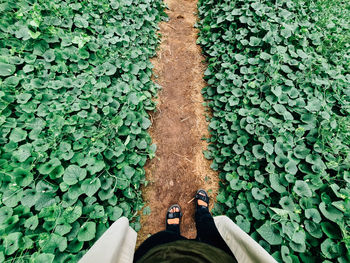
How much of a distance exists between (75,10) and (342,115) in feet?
15.9

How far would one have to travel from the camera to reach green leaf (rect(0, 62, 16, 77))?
7.71 ft

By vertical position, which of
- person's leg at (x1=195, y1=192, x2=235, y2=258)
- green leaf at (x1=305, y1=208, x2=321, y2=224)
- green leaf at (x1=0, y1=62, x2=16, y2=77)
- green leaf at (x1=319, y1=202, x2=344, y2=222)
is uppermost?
green leaf at (x1=319, y1=202, x2=344, y2=222)

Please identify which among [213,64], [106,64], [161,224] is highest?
[213,64]

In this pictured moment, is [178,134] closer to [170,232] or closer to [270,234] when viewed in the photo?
[170,232]

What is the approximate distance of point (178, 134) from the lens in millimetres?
3232

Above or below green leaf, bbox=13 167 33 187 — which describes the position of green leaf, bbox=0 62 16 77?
above

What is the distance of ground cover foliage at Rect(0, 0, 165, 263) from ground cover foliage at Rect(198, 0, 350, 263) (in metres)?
1.43

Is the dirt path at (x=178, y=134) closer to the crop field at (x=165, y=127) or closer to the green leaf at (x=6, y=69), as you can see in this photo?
the crop field at (x=165, y=127)

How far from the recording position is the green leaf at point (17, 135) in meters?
2.05

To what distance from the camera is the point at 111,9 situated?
3.40 metres

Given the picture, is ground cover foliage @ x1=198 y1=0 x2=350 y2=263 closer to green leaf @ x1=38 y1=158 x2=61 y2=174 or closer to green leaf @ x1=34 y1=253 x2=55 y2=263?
green leaf @ x1=34 y1=253 x2=55 y2=263

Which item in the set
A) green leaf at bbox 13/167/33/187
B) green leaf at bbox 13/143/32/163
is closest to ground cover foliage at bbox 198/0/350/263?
green leaf at bbox 13/167/33/187

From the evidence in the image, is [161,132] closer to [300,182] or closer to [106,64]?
[106,64]

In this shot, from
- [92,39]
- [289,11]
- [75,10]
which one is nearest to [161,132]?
[92,39]
